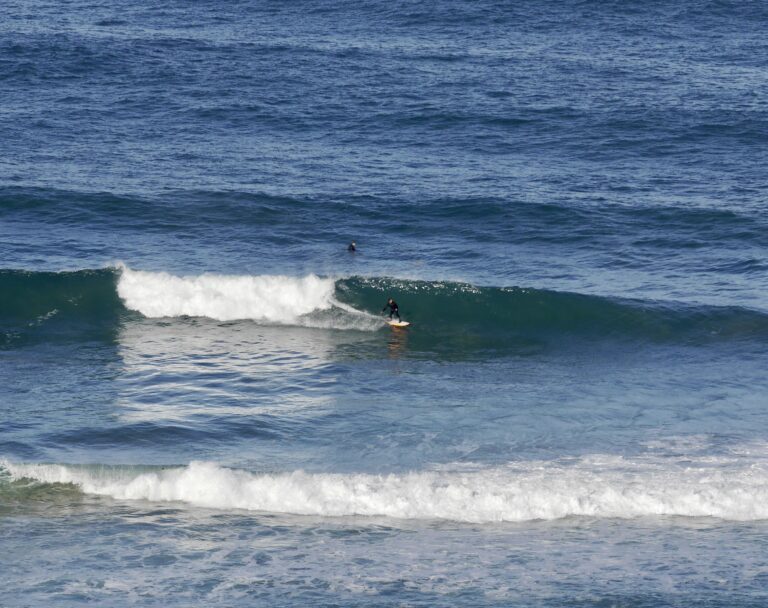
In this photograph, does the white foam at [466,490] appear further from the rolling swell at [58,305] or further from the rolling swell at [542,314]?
the rolling swell at [58,305]

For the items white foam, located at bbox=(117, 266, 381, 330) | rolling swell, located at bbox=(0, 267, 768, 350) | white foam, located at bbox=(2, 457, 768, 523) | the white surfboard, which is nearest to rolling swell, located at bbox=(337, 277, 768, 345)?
rolling swell, located at bbox=(0, 267, 768, 350)

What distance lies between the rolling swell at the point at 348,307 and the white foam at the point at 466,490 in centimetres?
1052

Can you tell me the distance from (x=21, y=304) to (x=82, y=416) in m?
9.69

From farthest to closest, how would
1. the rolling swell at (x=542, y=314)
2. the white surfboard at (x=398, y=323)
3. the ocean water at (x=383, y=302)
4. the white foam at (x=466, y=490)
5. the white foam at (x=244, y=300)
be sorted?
the white foam at (x=244, y=300) < the white surfboard at (x=398, y=323) < the rolling swell at (x=542, y=314) < the white foam at (x=466, y=490) < the ocean water at (x=383, y=302)

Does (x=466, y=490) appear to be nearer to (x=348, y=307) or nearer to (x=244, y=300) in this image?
(x=348, y=307)

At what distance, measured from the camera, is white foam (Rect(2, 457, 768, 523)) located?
26422 mm

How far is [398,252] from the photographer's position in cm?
4428

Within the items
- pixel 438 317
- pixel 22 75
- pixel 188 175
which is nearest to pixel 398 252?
pixel 438 317

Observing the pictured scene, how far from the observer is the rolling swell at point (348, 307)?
126 ft

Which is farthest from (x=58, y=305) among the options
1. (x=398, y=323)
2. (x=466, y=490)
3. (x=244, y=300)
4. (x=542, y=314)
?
(x=466, y=490)

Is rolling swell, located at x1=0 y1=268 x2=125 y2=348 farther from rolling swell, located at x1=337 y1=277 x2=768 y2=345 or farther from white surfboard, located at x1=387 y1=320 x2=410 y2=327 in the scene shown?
white surfboard, located at x1=387 y1=320 x2=410 y2=327

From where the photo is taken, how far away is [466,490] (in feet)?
88.4

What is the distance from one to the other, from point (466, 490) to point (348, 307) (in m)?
14.2

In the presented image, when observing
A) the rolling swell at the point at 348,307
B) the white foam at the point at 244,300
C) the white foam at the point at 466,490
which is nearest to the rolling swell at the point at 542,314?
the rolling swell at the point at 348,307
